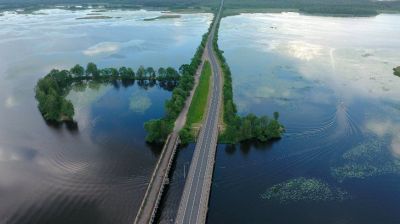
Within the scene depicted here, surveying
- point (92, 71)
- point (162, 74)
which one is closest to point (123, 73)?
point (92, 71)

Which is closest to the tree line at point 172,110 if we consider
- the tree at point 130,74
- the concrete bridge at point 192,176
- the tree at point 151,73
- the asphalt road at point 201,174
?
the concrete bridge at point 192,176

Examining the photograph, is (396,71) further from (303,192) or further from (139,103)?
(139,103)

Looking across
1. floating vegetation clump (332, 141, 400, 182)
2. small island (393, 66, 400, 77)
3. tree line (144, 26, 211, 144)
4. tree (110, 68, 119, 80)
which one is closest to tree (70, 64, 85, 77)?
tree (110, 68, 119, 80)

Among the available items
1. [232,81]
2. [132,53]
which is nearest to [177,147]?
[232,81]

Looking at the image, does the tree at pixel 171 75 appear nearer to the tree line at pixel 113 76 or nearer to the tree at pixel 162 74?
the tree line at pixel 113 76

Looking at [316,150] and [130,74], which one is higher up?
[130,74]

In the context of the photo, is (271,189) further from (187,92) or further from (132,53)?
(132,53)
